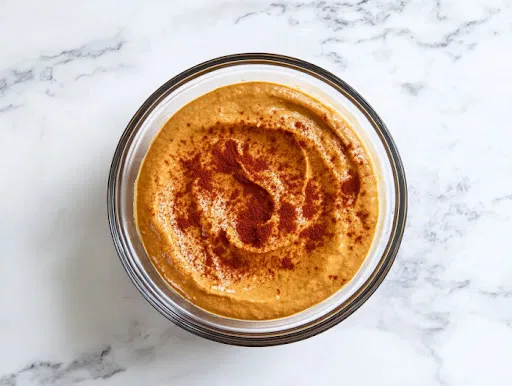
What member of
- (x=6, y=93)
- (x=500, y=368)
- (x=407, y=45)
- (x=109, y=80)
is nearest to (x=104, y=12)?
(x=109, y=80)

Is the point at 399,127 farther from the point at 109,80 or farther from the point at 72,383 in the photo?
the point at 72,383

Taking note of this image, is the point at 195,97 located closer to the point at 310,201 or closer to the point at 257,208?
the point at 257,208

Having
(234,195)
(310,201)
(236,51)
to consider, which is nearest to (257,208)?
(234,195)

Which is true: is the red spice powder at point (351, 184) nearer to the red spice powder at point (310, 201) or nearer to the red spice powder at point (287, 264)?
the red spice powder at point (310, 201)

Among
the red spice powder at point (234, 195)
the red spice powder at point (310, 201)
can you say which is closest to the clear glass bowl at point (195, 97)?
the red spice powder at point (310, 201)

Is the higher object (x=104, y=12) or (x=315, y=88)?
(x=104, y=12)

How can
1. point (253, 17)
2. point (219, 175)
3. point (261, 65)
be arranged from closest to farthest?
1. point (219, 175)
2. point (261, 65)
3. point (253, 17)
